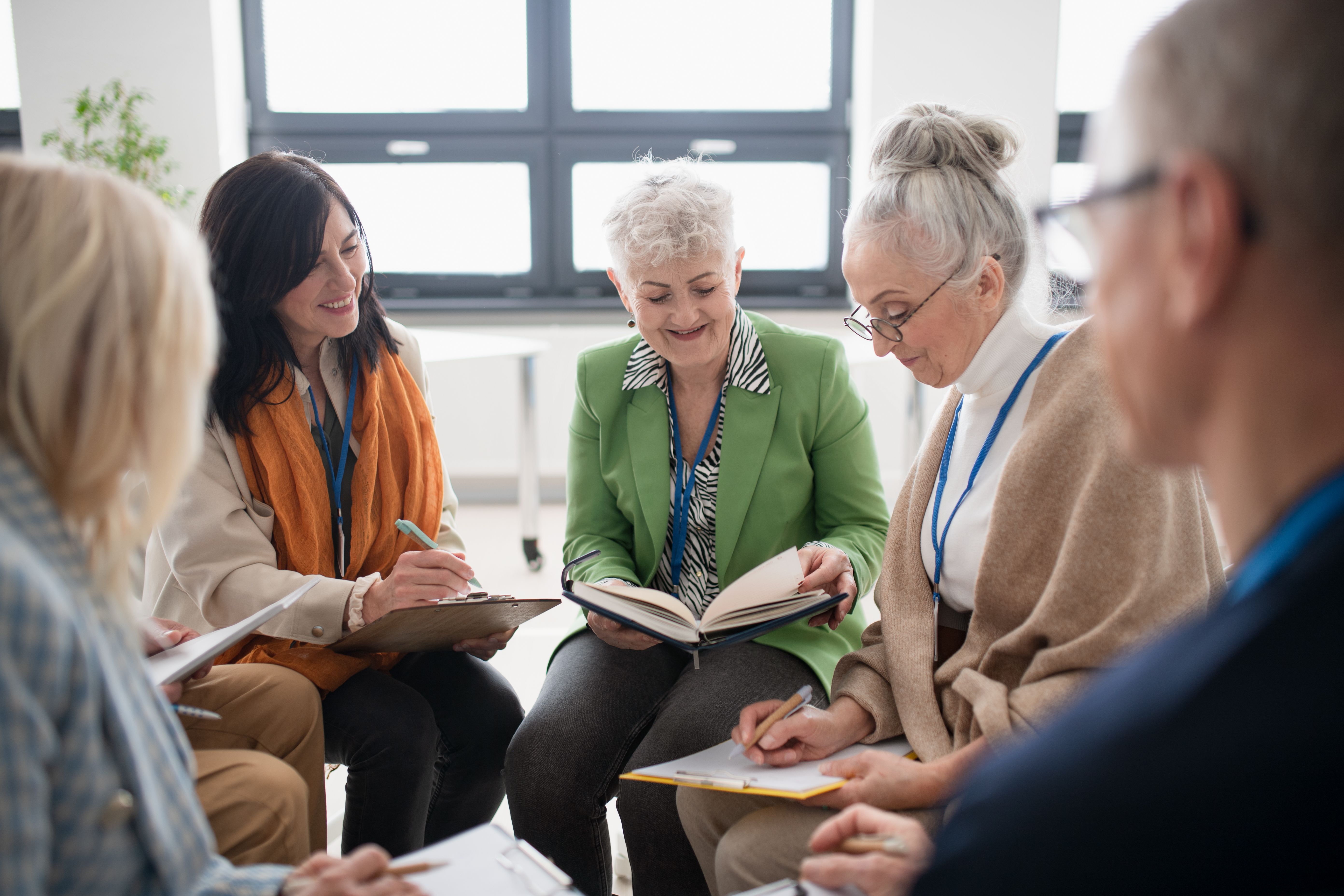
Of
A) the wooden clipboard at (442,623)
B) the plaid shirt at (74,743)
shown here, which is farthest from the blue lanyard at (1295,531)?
the wooden clipboard at (442,623)

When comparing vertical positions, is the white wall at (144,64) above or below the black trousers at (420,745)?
above

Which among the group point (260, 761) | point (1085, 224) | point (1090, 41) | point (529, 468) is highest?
point (1090, 41)

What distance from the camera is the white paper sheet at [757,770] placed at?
1145mm

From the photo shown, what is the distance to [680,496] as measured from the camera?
5.67 feet

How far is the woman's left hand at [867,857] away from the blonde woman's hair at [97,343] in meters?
0.67

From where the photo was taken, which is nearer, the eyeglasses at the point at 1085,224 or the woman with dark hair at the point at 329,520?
the eyeglasses at the point at 1085,224

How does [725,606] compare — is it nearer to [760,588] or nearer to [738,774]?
[760,588]

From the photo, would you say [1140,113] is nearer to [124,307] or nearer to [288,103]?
[124,307]

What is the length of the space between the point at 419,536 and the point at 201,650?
0.48 meters

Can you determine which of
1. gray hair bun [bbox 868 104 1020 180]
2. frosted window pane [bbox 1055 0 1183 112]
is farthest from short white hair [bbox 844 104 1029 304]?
frosted window pane [bbox 1055 0 1183 112]

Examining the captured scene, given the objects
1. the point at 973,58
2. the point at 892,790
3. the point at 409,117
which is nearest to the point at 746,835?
the point at 892,790

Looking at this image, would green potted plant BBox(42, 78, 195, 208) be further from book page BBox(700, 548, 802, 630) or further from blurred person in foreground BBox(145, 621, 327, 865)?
book page BBox(700, 548, 802, 630)

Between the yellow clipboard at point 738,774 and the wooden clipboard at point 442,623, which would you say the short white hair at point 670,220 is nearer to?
the wooden clipboard at point 442,623

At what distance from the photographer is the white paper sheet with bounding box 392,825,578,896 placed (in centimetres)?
87
